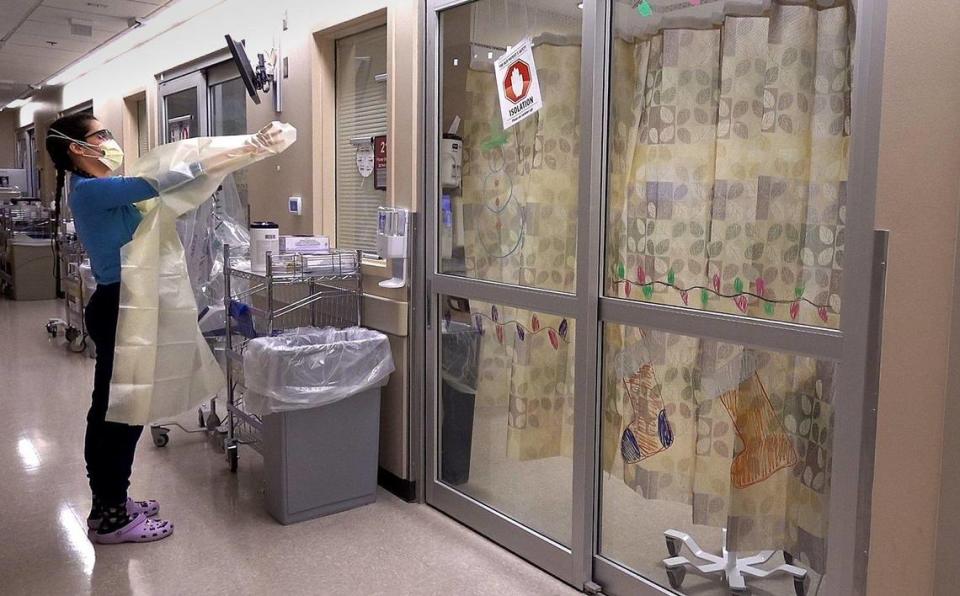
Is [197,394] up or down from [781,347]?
down

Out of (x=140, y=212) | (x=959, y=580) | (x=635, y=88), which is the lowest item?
(x=959, y=580)

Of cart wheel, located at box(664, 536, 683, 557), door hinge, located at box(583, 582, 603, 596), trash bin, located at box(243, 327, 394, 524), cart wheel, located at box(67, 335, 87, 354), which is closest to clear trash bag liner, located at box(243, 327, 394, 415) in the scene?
trash bin, located at box(243, 327, 394, 524)

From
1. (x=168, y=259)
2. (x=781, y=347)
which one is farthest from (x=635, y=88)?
(x=168, y=259)

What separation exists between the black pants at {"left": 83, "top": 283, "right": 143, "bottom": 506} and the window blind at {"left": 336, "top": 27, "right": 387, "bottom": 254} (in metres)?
1.25

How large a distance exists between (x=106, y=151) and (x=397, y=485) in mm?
1807

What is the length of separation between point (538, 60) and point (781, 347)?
4.42 feet

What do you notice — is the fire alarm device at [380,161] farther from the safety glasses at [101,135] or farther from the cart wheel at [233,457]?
the cart wheel at [233,457]

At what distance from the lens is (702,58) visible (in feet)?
7.17

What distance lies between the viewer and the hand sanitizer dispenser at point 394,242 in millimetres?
3162

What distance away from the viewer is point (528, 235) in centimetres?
283

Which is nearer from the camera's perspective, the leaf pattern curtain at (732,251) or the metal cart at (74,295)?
the leaf pattern curtain at (732,251)

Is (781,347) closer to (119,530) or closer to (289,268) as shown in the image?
(289,268)

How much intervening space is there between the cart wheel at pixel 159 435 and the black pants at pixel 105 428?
1040 mm

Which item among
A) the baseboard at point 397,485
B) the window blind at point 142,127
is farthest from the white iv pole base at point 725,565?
the window blind at point 142,127
